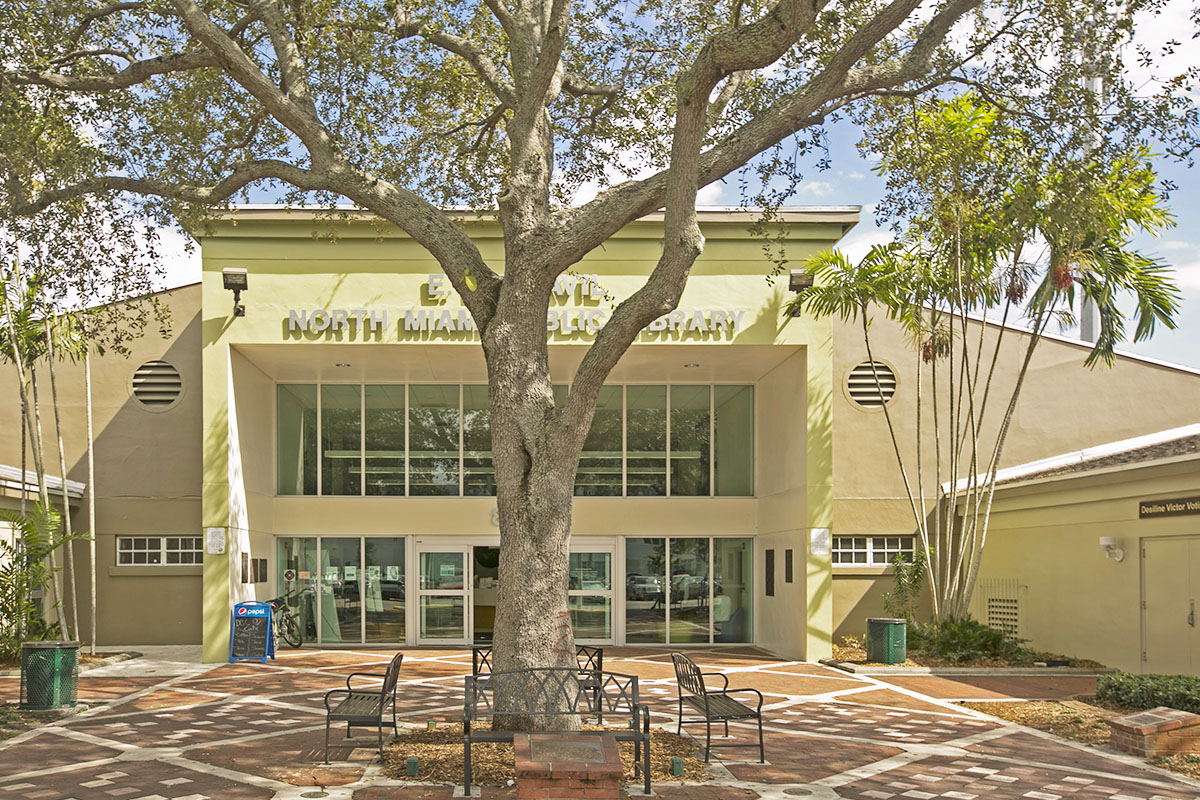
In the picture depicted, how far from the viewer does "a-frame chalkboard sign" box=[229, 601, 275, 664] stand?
16875mm

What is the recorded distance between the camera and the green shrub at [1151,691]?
10820mm

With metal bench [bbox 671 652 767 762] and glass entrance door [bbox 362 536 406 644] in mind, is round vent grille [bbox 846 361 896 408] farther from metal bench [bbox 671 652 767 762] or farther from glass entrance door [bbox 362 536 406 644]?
metal bench [bbox 671 652 767 762]

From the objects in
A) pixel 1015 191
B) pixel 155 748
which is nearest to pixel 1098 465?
pixel 1015 191

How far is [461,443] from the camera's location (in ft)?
66.0

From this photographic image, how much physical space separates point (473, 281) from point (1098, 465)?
33.8ft

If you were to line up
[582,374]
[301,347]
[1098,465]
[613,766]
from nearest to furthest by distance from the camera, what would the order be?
[613,766] → [582,374] → [1098,465] → [301,347]

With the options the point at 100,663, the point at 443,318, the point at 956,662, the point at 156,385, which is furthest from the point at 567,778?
the point at 156,385

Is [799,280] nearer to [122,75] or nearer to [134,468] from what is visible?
[122,75]

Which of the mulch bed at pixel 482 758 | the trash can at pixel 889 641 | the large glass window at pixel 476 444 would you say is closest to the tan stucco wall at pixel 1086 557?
the trash can at pixel 889 641

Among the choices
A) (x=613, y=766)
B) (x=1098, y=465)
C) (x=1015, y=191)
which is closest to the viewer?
(x=613, y=766)

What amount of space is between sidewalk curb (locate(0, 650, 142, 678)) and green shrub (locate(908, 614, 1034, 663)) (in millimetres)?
11974

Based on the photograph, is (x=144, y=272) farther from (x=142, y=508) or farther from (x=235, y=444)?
(x=142, y=508)

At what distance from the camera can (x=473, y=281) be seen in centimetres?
964

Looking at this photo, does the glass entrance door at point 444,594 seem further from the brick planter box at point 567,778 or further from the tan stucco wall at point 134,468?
the brick planter box at point 567,778
